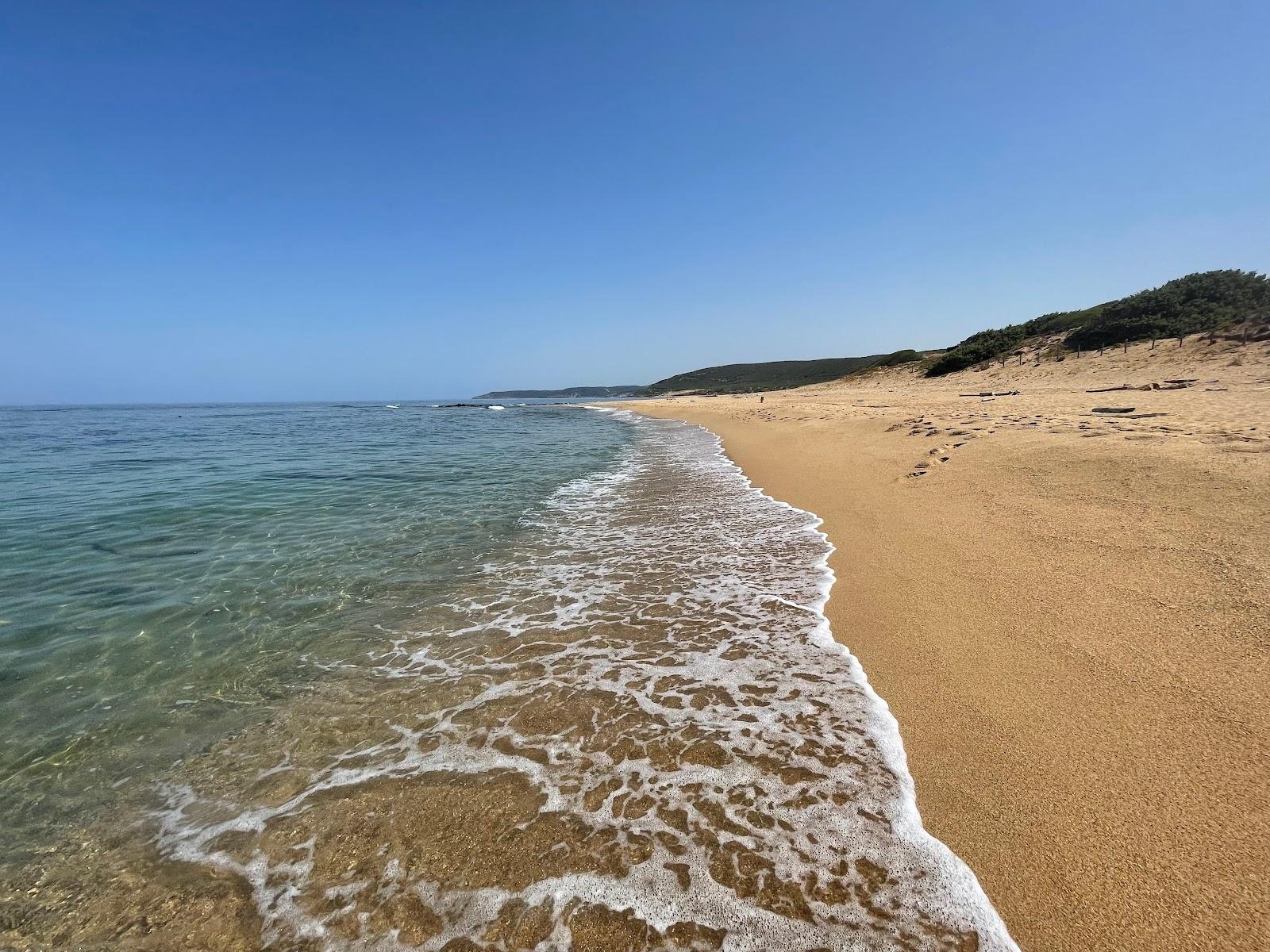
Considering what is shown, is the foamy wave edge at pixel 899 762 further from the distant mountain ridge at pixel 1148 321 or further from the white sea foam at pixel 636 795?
the distant mountain ridge at pixel 1148 321

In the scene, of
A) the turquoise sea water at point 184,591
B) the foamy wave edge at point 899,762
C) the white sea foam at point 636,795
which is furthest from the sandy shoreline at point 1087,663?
the turquoise sea water at point 184,591

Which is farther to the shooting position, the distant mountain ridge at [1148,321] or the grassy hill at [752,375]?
the grassy hill at [752,375]

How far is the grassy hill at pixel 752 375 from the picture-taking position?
98806 millimetres

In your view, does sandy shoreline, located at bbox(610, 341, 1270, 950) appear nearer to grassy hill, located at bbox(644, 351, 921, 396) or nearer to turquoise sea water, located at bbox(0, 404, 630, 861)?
turquoise sea water, located at bbox(0, 404, 630, 861)

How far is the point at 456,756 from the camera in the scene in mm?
3537

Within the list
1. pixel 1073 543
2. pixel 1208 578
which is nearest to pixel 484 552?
pixel 1073 543

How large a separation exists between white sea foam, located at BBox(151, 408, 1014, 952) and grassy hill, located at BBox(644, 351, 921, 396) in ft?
279

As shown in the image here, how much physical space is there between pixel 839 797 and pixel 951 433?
12892 mm

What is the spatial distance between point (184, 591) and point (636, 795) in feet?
21.9

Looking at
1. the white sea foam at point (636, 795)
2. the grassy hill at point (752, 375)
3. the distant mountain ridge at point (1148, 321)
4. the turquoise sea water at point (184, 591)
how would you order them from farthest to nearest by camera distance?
the grassy hill at point (752, 375), the distant mountain ridge at point (1148, 321), the turquoise sea water at point (184, 591), the white sea foam at point (636, 795)

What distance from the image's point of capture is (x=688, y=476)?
1420 centimetres

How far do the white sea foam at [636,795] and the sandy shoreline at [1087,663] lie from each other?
0.40m

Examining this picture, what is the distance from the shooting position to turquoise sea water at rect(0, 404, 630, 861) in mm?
3805

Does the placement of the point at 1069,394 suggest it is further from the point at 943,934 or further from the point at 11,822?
the point at 11,822
